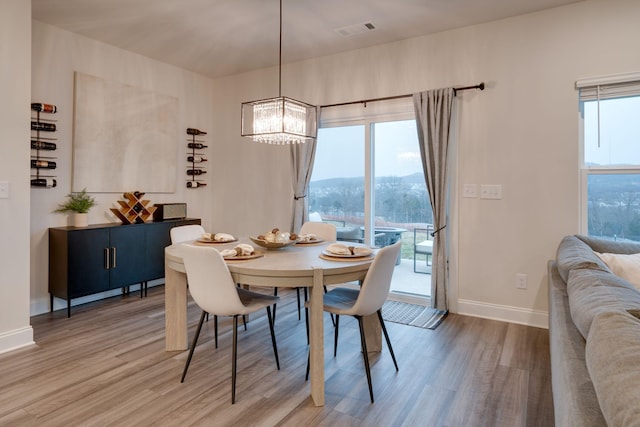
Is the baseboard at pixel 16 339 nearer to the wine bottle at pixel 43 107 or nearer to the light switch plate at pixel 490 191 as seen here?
the wine bottle at pixel 43 107

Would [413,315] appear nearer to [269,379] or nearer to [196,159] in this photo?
[269,379]

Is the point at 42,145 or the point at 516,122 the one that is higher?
the point at 516,122

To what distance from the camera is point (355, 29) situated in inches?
146

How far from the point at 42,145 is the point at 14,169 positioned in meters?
0.89

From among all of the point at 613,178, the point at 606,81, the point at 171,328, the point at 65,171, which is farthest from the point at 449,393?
the point at 65,171

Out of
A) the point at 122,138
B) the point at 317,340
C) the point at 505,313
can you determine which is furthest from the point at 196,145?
the point at 505,313

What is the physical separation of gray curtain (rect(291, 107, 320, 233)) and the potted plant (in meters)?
2.11

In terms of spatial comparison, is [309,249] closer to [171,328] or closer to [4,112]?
[171,328]

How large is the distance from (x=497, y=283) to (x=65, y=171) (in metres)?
4.26

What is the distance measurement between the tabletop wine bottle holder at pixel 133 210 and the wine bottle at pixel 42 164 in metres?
0.68

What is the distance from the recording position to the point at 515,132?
3.44 metres

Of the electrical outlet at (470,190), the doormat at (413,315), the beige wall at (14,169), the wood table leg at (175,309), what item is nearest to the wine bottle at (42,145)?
the beige wall at (14,169)

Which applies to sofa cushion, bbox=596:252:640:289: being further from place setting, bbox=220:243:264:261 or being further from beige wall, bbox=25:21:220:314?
beige wall, bbox=25:21:220:314

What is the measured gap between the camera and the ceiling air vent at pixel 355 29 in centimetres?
362
